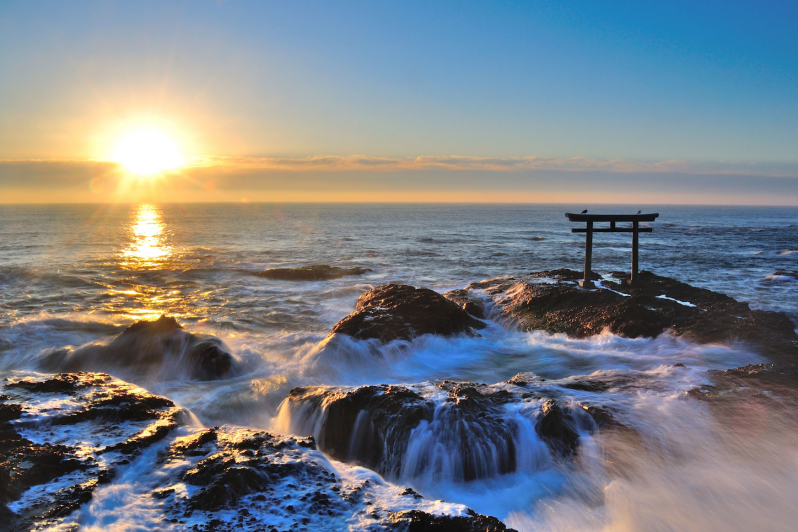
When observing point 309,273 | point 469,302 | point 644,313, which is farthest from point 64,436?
point 309,273

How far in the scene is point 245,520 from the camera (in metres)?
4.30

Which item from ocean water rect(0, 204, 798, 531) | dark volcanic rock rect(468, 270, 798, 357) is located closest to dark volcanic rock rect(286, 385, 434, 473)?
ocean water rect(0, 204, 798, 531)

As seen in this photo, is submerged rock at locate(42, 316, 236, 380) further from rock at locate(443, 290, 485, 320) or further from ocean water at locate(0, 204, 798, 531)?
rock at locate(443, 290, 485, 320)

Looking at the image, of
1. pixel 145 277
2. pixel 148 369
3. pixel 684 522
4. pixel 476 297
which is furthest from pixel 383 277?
pixel 684 522

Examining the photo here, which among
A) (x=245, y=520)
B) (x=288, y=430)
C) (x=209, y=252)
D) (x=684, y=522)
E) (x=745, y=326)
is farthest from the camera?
(x=209, y=252)

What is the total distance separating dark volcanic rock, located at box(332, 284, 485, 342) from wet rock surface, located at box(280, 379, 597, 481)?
4221 millimetres

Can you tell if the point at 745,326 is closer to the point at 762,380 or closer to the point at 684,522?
the point at 762,380

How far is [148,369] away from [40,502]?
637 centimetres

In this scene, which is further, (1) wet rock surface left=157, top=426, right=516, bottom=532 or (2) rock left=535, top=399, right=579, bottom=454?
(2) rock left=535, top=399, right=579, bottom=454

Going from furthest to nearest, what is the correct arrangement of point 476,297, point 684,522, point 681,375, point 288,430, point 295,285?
point 295,285 → point 476,297 → point 681,375 → point 288,430 → point 684,522

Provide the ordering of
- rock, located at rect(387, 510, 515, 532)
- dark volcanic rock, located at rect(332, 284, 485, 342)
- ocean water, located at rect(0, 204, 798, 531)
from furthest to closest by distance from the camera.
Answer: dark volcanic rock, located at rect(332, 284, 485, 342) < ocean water, located at rect(0, 204, 798, 531) < rock, located at rect(387, 510, 515, 532)

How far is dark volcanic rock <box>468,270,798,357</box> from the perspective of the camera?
11258 mm

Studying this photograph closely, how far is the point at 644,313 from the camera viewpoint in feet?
41.3

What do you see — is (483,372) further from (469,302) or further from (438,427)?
(469,302)
